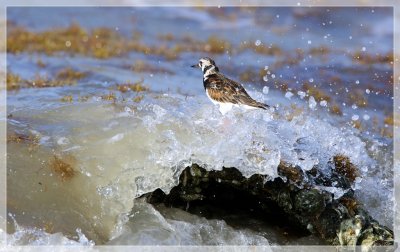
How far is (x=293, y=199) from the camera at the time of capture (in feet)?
30.5

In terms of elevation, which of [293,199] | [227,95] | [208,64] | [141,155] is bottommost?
[293,199]

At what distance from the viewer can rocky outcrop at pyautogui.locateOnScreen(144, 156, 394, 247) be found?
357 inches

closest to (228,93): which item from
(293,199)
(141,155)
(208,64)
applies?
(208,64)

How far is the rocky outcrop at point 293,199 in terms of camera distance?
908 cm

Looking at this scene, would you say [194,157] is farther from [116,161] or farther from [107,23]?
[107,23]

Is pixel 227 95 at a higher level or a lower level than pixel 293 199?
higher

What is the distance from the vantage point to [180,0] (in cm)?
3034

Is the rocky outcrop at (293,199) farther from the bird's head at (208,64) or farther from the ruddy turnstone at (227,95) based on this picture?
the bird's head at (208,64)

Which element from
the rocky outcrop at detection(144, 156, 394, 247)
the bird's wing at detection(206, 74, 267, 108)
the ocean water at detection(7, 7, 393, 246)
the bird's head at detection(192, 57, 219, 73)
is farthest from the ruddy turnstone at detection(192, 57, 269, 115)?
the rocky outcrop at detection(144, 156, 394, 247)

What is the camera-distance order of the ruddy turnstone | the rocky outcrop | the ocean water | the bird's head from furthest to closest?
the bird's head < the ruddy turnstone < the rocky outcrop < the ocean water

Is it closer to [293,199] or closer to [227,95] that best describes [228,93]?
[227,95]

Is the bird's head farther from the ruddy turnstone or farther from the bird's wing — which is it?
the bird's wing

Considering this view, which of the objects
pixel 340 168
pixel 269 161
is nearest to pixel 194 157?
pixel 269 161

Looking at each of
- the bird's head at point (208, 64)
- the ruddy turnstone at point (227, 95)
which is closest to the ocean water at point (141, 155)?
the ruddy turnstone at point (227, 95)
